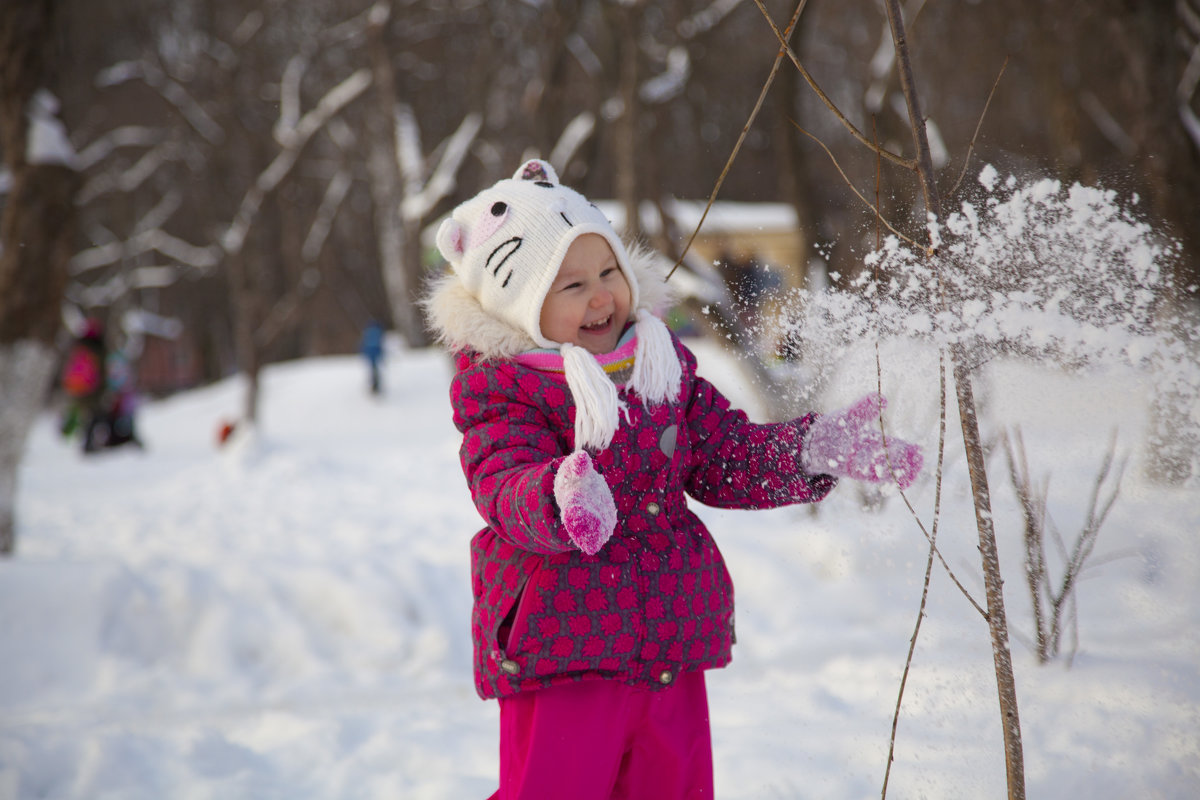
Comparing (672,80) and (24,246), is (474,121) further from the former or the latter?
(24,246)

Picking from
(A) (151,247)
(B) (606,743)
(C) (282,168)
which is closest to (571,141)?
(C) (282,168)

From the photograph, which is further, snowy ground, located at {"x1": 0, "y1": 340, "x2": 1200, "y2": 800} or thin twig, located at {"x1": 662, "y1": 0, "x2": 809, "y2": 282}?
snowy ground, located at {"x1": 0, "y1": 340, "x2": 1200, "y2": 800}

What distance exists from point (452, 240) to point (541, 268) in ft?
0.69

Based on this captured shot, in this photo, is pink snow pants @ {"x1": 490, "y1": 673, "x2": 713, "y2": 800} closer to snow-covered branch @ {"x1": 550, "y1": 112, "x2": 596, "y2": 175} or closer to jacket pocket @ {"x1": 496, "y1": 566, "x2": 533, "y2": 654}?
jacket pocket @ {"x1": 496, "y1": 566, "x2": 533, "y2": 654}

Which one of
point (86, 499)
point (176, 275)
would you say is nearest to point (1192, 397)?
point (86, 499)

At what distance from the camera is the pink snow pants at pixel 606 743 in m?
1.44

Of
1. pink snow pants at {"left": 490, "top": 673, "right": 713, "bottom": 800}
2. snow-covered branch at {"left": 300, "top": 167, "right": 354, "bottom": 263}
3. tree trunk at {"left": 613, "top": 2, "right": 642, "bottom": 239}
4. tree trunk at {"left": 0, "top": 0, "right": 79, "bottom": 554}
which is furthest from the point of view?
snow-covered branch at {"left": 300, "top": 167, "right": 354, "bottom": 263}

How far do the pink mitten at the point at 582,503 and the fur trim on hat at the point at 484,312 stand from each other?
354mm

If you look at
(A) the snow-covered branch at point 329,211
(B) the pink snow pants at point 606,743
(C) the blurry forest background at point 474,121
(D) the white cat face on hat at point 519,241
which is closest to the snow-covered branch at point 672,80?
(C) the blurry forest background at point 474,121

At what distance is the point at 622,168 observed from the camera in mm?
5387

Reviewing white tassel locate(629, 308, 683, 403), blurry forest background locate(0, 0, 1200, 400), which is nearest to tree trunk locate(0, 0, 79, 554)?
blurry forest background locate(0, 0, 1200, 400)

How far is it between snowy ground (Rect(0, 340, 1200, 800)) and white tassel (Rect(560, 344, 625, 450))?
54cm

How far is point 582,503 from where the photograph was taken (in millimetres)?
1185

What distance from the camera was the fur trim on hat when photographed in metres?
1.49
